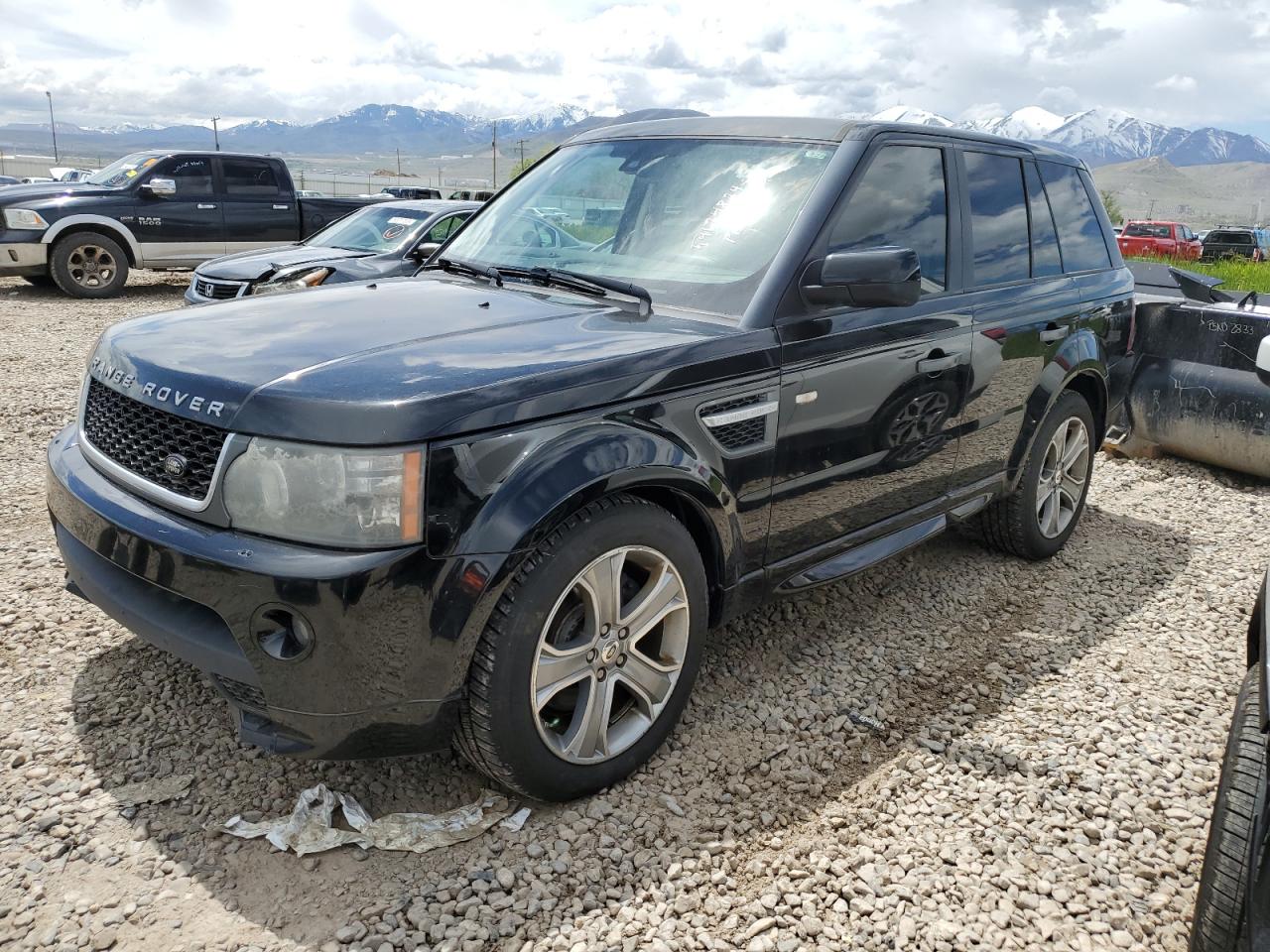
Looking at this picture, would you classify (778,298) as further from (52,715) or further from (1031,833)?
(52,715)

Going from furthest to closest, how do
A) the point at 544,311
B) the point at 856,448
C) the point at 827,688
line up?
the point at 827,688, the point at 856,448, the point at 544,311

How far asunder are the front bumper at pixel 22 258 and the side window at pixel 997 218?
1168 cm

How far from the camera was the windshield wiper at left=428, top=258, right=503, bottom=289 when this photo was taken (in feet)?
11.4

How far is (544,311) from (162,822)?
1773mm

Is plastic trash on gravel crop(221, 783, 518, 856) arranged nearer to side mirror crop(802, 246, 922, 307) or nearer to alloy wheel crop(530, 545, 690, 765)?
alloy wheel crop(530, 545, 690, 765)

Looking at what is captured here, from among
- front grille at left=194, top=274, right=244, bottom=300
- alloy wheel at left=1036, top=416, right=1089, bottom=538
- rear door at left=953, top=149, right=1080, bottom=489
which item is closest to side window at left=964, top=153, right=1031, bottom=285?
rear door at left=953, top=149, right=1080, bottom=489

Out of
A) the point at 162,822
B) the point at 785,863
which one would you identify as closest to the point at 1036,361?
the point at 785,863

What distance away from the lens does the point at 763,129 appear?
139 inches

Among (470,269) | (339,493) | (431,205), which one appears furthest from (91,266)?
(339,493)

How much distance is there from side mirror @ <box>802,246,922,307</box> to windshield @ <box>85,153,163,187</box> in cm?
1224

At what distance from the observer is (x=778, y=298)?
9.99ft

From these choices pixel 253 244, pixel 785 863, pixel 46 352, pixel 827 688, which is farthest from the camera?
pixel 253 244

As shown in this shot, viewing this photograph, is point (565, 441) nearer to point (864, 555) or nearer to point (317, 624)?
point (317, 624)

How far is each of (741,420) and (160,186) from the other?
12005mm
